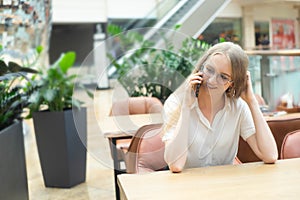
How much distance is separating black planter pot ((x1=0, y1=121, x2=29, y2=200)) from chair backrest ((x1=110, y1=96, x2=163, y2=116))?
0.77 m

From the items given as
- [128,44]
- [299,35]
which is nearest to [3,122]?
[128,44]

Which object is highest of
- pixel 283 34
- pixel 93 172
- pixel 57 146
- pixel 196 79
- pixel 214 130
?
pixel 283 34

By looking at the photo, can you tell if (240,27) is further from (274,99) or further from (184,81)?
(184,81)

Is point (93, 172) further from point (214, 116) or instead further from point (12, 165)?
point (214, 116)

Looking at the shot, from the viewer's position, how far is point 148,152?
5.06 feet

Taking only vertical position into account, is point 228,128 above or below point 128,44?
below

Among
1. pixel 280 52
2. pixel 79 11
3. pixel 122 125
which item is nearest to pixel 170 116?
pixel 122 125

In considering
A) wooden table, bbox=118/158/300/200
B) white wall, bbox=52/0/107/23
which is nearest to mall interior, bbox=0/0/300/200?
wooden table, bbox=118/158/300/200

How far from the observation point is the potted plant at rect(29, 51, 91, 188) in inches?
118

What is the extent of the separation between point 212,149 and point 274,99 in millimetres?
1699

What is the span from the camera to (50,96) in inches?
117

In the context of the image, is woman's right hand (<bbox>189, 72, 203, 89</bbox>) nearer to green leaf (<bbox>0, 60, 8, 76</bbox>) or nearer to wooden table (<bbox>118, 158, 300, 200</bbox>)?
wooden table (<bbox>118, 158, 300, 200</bbox>)

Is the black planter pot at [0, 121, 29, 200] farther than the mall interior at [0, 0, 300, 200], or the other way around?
the black planter pot at [0, 121, 29, 200]

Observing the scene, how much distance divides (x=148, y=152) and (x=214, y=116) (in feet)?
1.08
